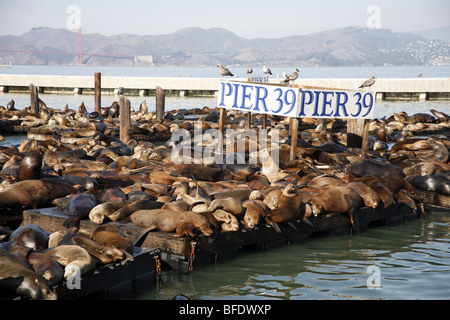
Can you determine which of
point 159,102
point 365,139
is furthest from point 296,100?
point 159,102

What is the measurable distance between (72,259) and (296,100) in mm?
5383

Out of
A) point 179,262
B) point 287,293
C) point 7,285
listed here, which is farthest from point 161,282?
point 7,285

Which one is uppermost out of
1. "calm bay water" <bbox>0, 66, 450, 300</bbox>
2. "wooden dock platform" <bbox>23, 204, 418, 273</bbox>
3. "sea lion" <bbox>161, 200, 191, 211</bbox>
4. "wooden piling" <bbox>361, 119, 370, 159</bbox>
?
"wooden piling" <bbox>361, 119, 370, 159</bbox>

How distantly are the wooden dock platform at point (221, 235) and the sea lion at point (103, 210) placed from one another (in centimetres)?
8

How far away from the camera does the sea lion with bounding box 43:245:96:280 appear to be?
5078 millimetres

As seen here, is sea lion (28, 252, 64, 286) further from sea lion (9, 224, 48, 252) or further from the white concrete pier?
the white concrete pier

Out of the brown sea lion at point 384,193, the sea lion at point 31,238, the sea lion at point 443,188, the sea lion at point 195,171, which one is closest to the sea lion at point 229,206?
the sea lion at point 31,238

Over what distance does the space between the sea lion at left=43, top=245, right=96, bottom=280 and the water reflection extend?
70 cm

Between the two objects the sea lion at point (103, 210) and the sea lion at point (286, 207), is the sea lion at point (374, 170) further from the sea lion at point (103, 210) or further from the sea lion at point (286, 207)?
the sea lion at point (103, 210)

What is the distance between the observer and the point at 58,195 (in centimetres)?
782

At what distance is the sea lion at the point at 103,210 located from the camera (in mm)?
6727

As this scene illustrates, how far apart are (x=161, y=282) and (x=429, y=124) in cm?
1652

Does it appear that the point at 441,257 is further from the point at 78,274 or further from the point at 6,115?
the point at 6,115

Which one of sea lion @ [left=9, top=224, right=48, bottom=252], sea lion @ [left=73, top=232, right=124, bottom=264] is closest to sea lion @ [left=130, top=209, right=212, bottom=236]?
sea lion @ [left=73, top=232, right=124, bottom=264]
